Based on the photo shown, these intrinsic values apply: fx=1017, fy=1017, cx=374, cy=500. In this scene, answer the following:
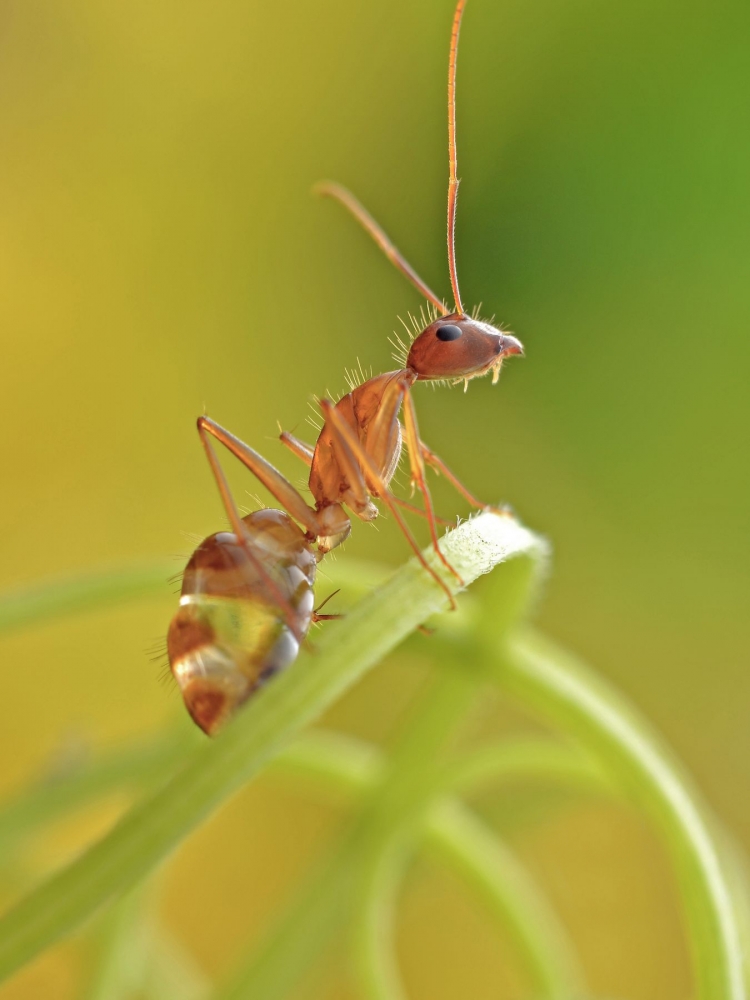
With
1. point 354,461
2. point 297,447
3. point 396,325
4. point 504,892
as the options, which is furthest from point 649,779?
point 396,325

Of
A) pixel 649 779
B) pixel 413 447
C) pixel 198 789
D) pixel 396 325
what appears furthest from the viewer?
pixel 396 325

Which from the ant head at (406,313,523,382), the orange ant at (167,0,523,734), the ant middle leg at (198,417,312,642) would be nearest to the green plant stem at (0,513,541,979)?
the orange ant at (167,0,523,734)

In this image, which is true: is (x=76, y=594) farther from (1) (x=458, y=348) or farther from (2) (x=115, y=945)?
(1) (x=458, y=348)

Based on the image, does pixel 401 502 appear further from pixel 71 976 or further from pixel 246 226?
pixel 246 226

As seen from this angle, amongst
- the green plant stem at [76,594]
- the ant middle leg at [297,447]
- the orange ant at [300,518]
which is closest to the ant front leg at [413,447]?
the orange ant at [300,518]

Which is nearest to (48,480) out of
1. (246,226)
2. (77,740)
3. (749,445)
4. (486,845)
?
(246,226)

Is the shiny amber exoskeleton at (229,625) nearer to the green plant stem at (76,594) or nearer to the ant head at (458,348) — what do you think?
the green plant stem at (76,594)
